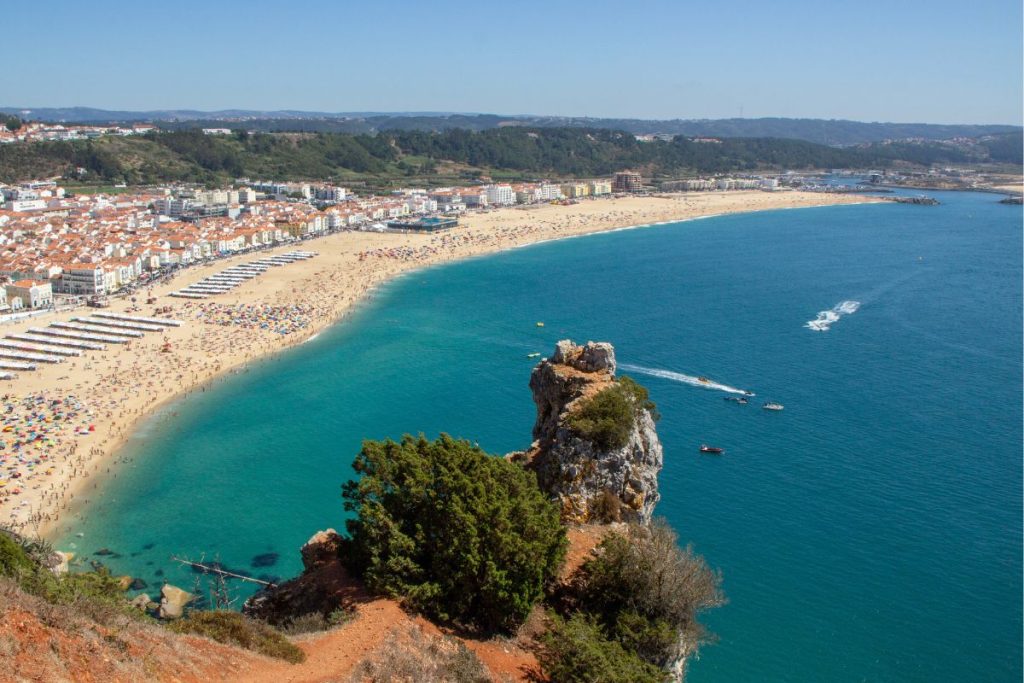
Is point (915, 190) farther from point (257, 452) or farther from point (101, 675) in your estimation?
point (101, 675)

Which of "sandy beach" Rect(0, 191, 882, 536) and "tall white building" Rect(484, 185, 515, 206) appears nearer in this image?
"sandy beach" Rect(0, 191, 882, 536)

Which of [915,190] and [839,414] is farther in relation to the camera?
[915,190]

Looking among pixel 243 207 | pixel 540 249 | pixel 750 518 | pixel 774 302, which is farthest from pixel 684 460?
pixel 243 207

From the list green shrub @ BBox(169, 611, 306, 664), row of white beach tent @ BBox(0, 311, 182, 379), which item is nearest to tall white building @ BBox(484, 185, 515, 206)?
row of white beach tent @ BBox(0, 311, 182, 379)

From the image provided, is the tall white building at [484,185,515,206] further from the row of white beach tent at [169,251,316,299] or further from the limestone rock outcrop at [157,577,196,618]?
the limestone rock outcrop at [157,577,196,618]

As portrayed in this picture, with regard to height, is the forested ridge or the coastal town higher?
the forested ridge

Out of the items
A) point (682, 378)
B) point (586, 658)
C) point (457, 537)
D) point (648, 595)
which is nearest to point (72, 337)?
point (682, 378)

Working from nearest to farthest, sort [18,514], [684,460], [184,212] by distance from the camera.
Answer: [18,514] < [684,460] < [184,212]
